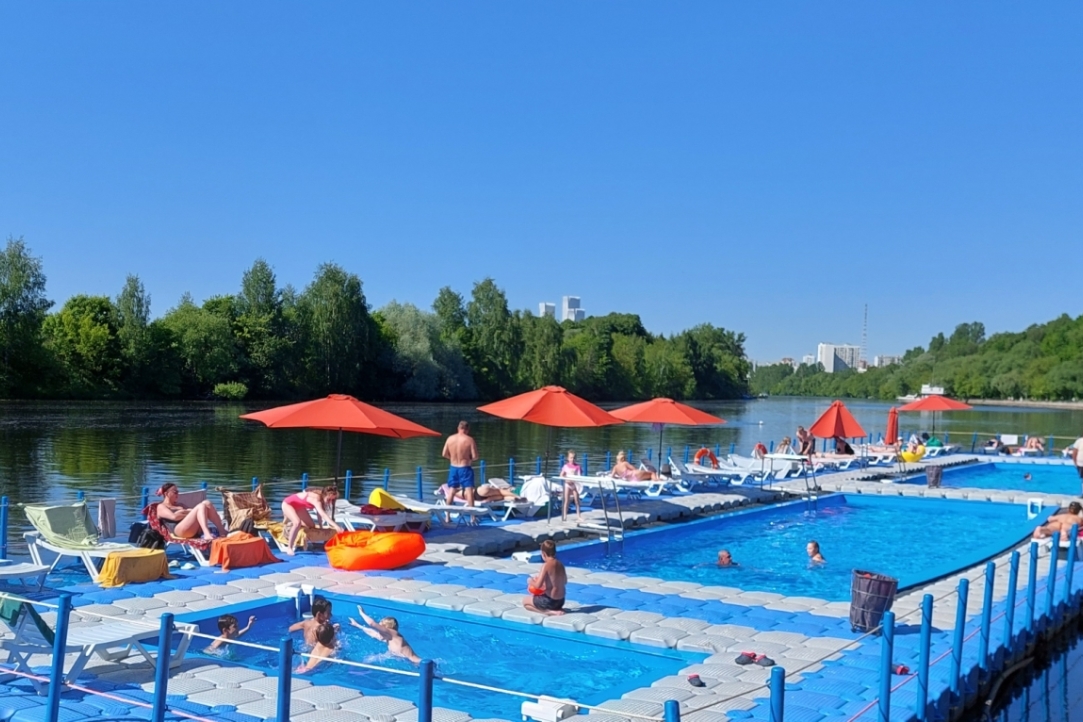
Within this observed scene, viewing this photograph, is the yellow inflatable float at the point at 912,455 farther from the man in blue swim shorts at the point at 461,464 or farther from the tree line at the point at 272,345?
the tree line at the point at 272,345

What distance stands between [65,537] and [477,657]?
530 centimetres

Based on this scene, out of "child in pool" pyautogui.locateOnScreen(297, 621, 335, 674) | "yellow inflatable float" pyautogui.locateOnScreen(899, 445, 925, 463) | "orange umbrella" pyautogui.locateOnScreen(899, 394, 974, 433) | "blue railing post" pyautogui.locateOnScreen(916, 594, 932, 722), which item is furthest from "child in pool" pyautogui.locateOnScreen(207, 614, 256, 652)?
"orange umbrella" pyautogui.locateOnScreen(899, 394, 974, 433)

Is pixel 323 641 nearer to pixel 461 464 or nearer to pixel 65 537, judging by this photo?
pixel 65 537

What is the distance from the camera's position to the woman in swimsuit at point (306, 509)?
1285 centimetres

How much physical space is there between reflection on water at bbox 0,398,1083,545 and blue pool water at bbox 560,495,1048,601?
3.48 meters

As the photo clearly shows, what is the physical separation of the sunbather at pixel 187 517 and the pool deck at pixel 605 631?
1.10m

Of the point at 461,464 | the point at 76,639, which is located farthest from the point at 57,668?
the point at 461,464

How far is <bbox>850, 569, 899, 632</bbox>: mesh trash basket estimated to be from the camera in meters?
9.42

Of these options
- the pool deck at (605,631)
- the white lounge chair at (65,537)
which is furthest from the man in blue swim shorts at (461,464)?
the white lounge chair at (65,537)

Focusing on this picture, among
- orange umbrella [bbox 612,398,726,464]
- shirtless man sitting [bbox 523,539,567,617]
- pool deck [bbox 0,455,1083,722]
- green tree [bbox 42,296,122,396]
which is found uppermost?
green tree [bbox 42,296,122,396]

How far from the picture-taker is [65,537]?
11.2 metres

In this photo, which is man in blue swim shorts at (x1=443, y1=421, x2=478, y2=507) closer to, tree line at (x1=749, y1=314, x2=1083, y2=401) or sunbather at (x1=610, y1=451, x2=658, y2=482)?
sunbather at (x1=610, y1=451, x2=658, y2=482)

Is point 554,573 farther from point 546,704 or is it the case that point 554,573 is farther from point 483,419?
point 483,419

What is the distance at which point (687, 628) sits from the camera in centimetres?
954
